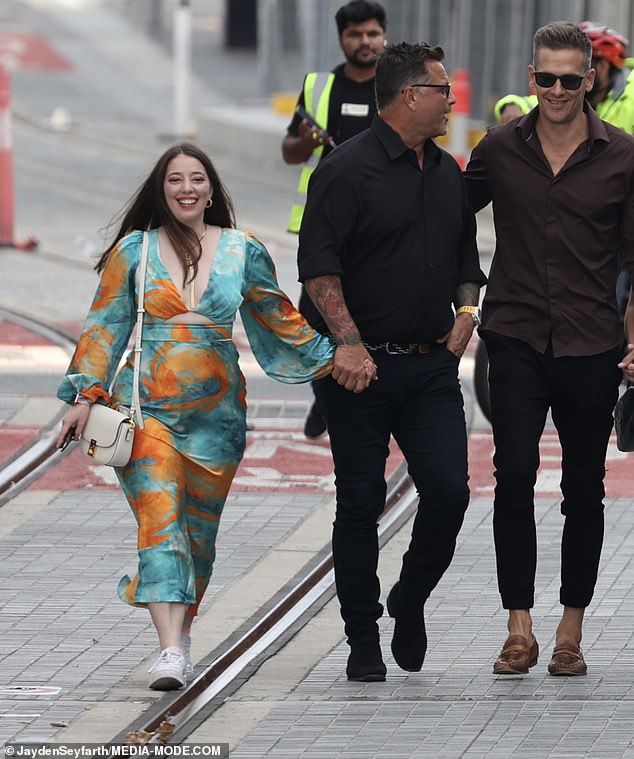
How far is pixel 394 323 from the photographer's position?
20.5 feet

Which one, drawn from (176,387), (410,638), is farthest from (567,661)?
(176,387)

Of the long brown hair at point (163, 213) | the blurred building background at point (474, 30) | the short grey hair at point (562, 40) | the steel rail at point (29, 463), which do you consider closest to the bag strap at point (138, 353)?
the long brown hair at point (163, 213)

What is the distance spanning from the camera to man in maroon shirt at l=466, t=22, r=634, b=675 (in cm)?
625

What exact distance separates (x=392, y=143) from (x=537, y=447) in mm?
1037

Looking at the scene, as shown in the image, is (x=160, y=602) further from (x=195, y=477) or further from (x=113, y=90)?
(x=113, y=90)

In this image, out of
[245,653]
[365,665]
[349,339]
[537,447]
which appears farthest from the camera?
[245,653]

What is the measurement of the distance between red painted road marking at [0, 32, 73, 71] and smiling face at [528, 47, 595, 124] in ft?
102

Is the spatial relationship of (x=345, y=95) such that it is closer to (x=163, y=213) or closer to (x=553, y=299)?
(x=163, y=213)

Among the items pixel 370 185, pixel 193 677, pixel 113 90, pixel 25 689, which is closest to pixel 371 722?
pixel 193 677

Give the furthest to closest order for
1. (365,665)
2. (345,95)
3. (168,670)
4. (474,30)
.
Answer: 1. (474,30)
2. (345,95)
3. (365,665)
4. (168,670)

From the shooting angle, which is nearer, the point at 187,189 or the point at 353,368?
the point at 353,368

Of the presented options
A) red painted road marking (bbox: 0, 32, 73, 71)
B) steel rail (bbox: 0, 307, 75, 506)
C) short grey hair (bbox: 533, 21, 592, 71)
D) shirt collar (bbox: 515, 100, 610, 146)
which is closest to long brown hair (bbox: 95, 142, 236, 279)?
shirt collar (bbox: 515, 100, 610, 146)

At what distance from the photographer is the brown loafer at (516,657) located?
632 cm

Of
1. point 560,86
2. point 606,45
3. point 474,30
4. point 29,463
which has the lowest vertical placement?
point 474,30
